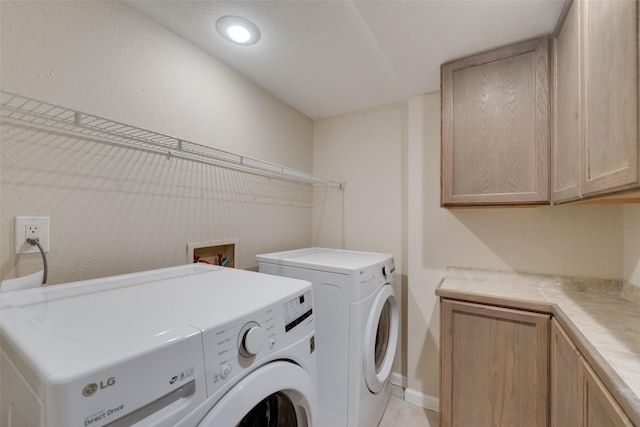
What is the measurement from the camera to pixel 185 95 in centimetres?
144

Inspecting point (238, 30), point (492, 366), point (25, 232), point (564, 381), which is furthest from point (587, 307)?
point (25, 232)

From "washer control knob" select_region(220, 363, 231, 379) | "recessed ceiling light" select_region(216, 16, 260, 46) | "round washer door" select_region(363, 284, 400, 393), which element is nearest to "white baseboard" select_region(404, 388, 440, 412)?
"round washer door" select_region(363, 284, 400, 393)

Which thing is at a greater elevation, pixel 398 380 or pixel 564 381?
pixel 564 381

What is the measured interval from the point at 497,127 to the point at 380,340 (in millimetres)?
1452

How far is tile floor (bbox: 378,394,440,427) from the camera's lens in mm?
1681

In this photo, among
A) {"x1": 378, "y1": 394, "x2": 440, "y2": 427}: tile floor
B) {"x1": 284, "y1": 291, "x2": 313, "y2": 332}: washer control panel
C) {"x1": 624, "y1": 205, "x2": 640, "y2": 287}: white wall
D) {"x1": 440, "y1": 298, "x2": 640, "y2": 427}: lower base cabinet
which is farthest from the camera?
{"x1": 378, "y1": 394, "x2": 440, "y2": 427}: tile floor

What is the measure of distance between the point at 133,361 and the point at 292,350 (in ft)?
1.50

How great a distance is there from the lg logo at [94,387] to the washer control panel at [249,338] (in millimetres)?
167

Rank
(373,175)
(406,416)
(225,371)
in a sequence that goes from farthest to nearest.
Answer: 1. (373,175)
2. (406,416)
3. (225,371)

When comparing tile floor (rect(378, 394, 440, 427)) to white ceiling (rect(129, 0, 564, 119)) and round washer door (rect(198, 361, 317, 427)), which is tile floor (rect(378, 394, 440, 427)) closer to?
round washer door (rect(198, 361, 317, 427))

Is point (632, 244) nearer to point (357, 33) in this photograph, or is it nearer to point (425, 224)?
point (425, 224)

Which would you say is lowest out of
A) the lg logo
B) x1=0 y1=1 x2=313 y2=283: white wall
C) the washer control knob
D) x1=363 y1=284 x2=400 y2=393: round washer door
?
x1=363 y1=284 x2=400 y2=393: round washer door

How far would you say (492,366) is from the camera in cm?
128

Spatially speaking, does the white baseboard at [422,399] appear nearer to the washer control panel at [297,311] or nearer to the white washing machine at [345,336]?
the white washing machine at [345,336]
